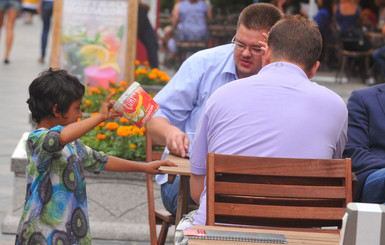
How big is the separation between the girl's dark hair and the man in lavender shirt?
64 centimetres

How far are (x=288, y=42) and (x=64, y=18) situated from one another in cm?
540

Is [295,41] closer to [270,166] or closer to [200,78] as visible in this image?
[270,166]

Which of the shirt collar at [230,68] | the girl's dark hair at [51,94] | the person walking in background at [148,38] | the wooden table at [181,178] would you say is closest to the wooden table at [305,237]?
the wooden table at [181,178]

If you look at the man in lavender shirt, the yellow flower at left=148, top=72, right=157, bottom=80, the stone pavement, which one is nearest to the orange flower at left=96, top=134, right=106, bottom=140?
the stone pavement

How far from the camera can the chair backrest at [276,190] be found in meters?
2.69

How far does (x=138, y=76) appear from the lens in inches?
321

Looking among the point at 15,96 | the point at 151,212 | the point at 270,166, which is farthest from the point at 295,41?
the point at 15,96

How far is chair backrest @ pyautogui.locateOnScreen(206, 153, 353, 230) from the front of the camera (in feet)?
8.81

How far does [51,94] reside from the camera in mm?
3250

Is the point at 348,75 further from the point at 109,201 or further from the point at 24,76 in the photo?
the point at 109,201

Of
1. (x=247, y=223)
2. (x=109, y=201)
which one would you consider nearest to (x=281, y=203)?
(x=247, y=223)

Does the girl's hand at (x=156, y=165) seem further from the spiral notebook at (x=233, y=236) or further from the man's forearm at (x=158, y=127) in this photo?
the spiral notebook at (x=233, y=236)

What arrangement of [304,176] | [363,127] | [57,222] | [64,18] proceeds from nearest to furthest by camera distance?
[304,176]
[57,222]
[363,127]
[64,18]

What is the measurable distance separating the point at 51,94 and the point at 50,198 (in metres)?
0.42
